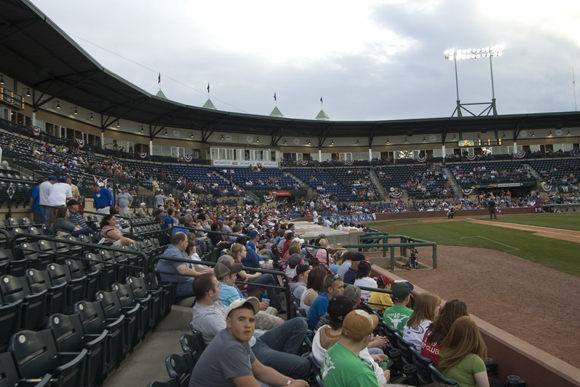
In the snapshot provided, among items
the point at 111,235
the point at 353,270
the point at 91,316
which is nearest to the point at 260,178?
the point at 111,235

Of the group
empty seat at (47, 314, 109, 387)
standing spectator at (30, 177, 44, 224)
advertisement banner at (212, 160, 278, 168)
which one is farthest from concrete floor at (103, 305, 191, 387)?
advertisement banner at (212, 160, 278, 168)

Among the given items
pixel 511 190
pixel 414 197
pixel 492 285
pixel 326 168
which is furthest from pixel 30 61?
pixel 511 190

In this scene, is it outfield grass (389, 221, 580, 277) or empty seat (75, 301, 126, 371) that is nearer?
empty seat (75, 301, 126, 371)

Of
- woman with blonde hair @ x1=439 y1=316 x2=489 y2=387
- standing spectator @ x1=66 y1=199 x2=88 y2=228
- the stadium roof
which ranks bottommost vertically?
woman with blonde hair @ x1=439 y1=316 x2=489 y2=387

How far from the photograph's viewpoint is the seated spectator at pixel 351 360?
10.0 feet

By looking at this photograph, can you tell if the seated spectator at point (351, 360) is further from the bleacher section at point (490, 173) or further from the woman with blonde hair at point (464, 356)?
the bleacher section at point (490, 173)

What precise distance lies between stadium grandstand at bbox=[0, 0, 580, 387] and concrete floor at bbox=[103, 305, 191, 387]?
2cm

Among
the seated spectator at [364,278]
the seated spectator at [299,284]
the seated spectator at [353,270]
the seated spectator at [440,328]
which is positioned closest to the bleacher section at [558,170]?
the seated spectator at [353,270]

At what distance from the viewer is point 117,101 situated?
116 feet

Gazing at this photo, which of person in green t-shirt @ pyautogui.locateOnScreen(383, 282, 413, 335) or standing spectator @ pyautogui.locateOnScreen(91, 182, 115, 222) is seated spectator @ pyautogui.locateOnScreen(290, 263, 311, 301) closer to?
person in green t-shirt @ pyautogui.locateOnScreen(383, 282, 413, 335)

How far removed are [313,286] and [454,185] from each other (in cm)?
4880

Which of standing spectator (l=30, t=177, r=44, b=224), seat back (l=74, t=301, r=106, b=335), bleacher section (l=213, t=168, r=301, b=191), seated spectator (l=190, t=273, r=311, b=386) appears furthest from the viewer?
bleacher section (l=213, t=168, r=301, b=191)

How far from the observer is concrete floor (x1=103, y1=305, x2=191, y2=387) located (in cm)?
429

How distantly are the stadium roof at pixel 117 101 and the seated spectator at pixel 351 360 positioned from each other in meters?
22.1
